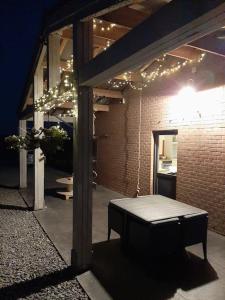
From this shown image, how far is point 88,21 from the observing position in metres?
3.88

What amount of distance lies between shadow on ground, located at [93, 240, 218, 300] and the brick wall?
1.70 metres

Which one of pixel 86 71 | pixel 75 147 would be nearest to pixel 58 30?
pixel 86 71

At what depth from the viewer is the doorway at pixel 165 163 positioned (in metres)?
6.98

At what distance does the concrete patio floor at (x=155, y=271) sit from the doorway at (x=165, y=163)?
1751 millimetres

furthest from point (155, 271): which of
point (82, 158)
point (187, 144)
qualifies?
point (187, 144)

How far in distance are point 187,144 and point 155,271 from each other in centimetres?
319

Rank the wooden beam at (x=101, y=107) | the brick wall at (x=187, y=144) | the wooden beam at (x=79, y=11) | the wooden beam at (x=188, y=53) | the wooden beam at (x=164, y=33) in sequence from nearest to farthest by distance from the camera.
A: the wooden beam at (x=164, y=33), the wooden beam at (x=79, y=11), the wooden beam at (x=188, y=53), the brick wall at (x=187, y=144), the wooden beam at (x=101, y=107)

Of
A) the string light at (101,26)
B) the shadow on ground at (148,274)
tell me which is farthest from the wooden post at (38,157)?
the shadow on ground at (148,274)

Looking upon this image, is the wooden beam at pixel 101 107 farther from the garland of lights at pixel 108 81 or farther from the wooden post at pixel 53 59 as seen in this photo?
the wooden post at pixel 53 59

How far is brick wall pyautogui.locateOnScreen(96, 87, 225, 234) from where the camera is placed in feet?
17.8

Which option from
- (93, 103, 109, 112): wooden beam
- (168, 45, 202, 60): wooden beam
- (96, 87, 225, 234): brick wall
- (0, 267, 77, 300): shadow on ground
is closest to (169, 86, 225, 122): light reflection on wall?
(96, 87, 225, 234): brick wall

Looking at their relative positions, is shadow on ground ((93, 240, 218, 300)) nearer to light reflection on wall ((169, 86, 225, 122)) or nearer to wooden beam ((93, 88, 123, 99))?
light reflection on wall ((169, 86, 225, 122))

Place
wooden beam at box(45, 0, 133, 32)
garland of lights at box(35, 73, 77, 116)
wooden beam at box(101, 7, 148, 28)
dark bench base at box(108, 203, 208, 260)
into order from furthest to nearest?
garland of lights at box(35, 73, 77, 116)
wooden beam at box(101, 7, 148, 28)
dark bench base at box(108, 203, 208, 260)
wooden beam at box(45, 0, 133, 32)

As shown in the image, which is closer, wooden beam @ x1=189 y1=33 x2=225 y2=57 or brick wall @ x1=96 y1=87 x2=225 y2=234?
wooden beam @ x1=189 y1=33 x2=225 y2=57
